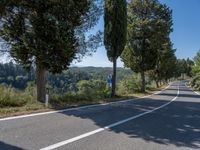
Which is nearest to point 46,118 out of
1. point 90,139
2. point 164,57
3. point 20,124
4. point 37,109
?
point 20,124

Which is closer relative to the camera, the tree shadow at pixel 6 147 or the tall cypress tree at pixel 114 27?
the tree shadow at pixel 6 147

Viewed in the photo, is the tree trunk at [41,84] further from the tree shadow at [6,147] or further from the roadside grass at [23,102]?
the tree shadow at [6,147]

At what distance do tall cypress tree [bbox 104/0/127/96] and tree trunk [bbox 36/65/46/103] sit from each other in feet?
31.2

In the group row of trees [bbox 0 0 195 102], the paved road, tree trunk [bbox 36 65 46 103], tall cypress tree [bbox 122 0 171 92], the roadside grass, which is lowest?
the paved road

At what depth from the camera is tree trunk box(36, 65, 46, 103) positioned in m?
16.5

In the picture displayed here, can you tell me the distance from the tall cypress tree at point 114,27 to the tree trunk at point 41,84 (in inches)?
375

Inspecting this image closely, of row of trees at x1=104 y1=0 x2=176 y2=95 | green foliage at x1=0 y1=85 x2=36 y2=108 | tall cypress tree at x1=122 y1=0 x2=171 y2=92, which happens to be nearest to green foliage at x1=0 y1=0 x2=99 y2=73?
A: green foliage at x1=0 y1=85 x2=36 y2=108

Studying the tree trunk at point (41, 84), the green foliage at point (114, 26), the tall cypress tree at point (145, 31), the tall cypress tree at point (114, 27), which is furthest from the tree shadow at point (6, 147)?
the tall cypress tree at point (145, 31)

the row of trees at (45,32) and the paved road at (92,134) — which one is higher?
the row of trees at (45,32)

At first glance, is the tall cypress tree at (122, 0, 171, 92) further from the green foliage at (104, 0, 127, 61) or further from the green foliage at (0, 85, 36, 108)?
the green foliage at (0, 85, 36, 108)

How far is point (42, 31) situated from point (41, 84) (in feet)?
10.0

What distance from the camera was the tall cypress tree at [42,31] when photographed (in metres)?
15.1

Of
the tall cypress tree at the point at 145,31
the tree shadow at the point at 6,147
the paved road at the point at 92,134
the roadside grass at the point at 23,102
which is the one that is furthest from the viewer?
the tall cypress tree at the point at 145,31

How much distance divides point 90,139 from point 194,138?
3.02 meters
